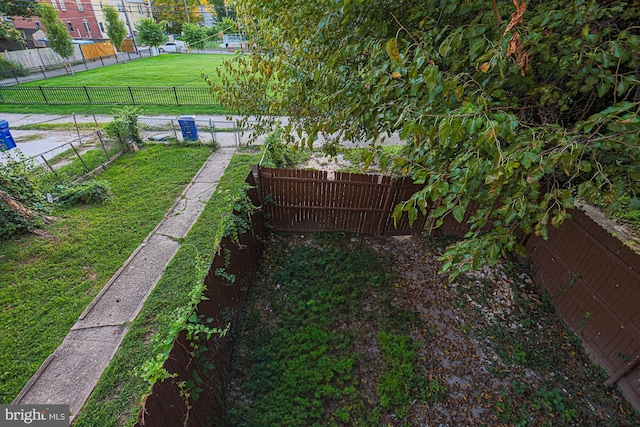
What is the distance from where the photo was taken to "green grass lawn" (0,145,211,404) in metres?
4.15

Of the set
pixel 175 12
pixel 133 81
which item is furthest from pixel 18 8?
pixel 175 12

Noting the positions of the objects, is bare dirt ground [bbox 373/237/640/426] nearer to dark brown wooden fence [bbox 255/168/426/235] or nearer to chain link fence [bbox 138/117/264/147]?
dark brown wooden fence [bbox 255/168/426/235]

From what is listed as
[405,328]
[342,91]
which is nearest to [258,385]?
[405,328]

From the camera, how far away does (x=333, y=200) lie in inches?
230

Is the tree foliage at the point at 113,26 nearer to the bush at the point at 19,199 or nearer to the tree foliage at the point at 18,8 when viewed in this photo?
the tree foliage at the point at 18,8

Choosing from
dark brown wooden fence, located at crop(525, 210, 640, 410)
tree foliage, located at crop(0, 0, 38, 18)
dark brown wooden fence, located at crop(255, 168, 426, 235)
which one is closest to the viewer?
dark brown wooden fence, located at crop(525, 210, 640, 410)

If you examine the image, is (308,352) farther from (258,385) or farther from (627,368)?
(627,368)

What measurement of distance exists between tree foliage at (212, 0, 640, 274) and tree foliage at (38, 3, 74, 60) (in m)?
27.9

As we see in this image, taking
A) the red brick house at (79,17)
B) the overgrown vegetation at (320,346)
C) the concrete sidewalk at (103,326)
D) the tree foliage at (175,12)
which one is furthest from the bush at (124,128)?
the tree foliage at (175,12)

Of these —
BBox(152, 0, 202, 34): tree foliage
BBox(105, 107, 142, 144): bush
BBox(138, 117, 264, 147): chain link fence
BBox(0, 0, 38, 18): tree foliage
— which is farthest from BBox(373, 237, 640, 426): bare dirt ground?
BBox(152, 0, 202, 34): tree foliage

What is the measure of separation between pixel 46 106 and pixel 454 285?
19684 millimetres

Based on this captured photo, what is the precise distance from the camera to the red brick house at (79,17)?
35.6 meters

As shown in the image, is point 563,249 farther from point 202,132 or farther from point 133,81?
point 133,81

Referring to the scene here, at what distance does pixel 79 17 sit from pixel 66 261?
158ft
